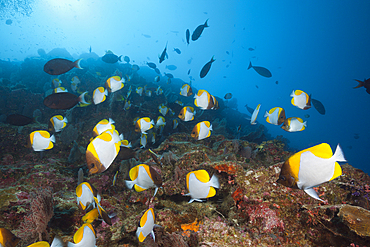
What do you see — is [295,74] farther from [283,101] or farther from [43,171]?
[43,171]

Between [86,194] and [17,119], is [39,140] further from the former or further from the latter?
[86,194]

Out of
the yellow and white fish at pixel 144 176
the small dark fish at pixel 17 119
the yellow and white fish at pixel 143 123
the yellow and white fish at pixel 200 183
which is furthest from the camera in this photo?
the yellow and white fish at pixel 143 123

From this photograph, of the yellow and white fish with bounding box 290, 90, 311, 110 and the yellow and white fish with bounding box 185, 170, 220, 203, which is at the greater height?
the yellow and white fish with bounding box 290, 90, 311, 110

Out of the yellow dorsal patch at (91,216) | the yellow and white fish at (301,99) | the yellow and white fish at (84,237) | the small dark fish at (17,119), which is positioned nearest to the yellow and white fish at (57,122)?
the small dark fish at (17,119)

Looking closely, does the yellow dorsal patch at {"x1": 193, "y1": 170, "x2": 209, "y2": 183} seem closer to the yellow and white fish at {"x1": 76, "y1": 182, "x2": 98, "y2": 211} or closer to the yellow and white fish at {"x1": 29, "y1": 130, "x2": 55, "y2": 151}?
the yellow and white fish at {"x1": 76, "y1": 182, "x2": 98, "y2": 211}

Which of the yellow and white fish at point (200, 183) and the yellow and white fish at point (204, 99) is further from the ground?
the yellow and white fish at point (204, 99)

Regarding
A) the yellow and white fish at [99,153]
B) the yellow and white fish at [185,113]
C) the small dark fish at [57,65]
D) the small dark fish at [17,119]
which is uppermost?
the small dark fish at [57,65]

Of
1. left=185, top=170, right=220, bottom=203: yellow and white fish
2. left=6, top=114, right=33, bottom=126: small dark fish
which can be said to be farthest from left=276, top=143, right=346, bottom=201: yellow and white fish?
left=6, top=114, right=33, bottom=126: small dark fish

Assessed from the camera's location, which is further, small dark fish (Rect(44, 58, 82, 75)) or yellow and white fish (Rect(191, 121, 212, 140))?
yellow and white fish (Rect(191, 121, 212, 140))

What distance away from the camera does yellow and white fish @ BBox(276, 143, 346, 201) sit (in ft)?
4.63

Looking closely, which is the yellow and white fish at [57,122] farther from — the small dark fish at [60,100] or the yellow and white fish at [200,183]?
the yellow and white fish at [200,183]

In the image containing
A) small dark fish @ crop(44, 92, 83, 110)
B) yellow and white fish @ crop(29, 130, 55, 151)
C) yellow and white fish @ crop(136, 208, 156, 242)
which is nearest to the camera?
yellow and white fish @ crop(136, 208, 156, 242)

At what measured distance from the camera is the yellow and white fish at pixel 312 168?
1411mm

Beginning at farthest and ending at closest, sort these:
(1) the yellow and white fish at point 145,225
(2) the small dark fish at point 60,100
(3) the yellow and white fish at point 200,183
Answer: (2) the small dark fish at point 60,100
(3) the yellow and white fish at point 200,183
(1) the yellow and white fish at point 145,225
